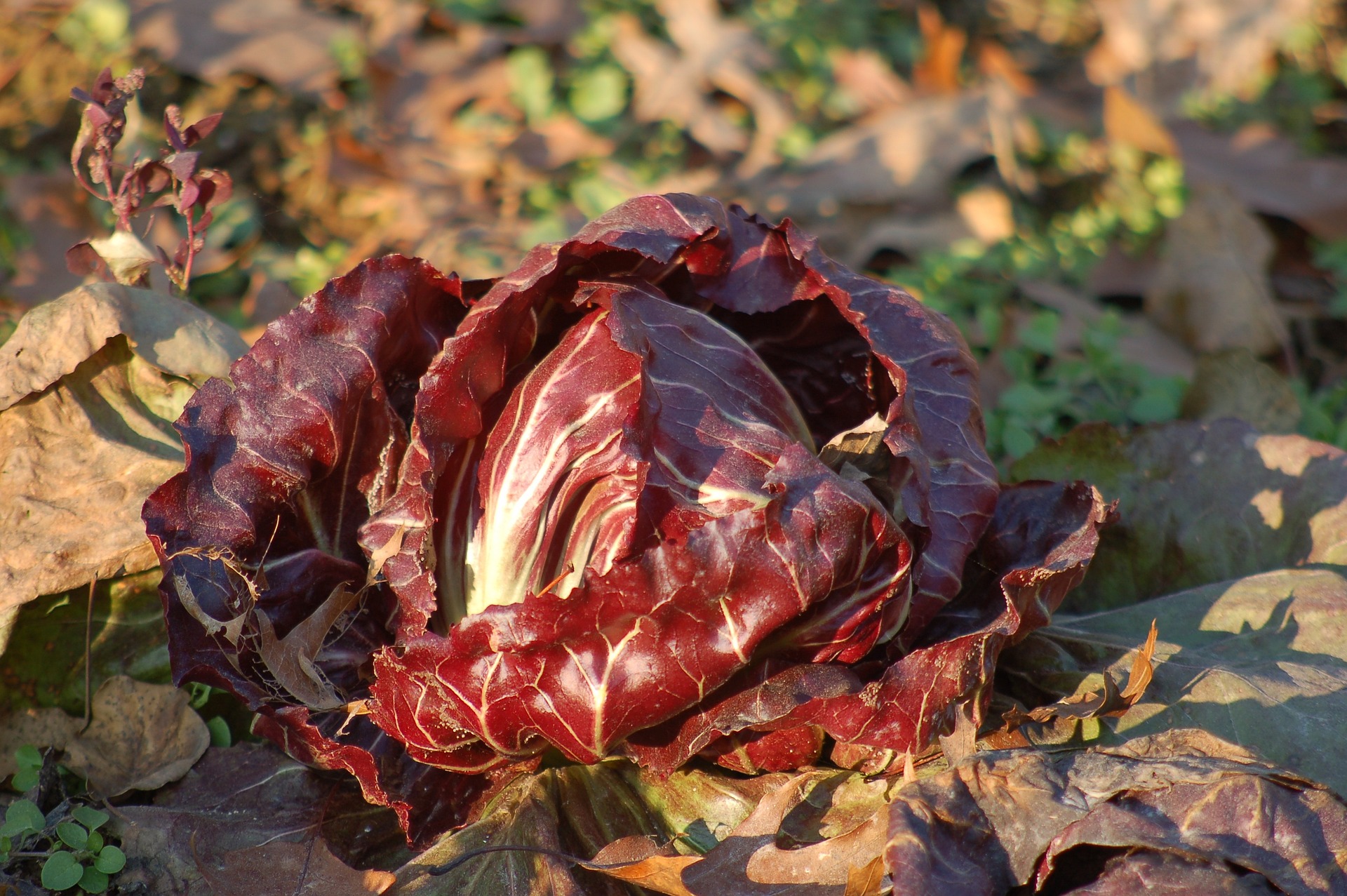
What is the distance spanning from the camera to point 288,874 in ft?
7.75

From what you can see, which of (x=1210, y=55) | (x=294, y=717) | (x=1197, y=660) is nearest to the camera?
(x=294, y=717)

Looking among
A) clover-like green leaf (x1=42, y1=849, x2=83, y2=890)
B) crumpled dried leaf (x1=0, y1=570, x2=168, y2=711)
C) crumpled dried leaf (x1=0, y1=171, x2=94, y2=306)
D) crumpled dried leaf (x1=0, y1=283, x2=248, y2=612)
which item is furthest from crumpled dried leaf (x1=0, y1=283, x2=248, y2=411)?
crumpled dried leaf (x1=0, y1=171, x2=94, y2=306)

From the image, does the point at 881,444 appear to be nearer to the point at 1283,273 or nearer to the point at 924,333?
the point at 924,333

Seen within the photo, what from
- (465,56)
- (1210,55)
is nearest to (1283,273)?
(1210,55)

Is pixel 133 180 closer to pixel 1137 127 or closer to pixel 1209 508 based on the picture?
pixel 1209 508

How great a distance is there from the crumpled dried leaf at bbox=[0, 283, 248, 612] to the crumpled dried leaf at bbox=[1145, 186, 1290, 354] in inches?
143

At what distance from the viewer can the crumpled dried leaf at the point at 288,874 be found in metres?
2.32

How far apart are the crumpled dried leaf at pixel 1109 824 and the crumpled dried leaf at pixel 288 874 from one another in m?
1.08

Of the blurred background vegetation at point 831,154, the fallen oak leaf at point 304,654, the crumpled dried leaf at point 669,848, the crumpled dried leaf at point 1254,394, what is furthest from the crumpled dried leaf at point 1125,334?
the fallen oak leaf at point 304,654

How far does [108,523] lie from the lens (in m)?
2.77

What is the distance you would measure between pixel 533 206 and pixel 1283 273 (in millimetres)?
3375

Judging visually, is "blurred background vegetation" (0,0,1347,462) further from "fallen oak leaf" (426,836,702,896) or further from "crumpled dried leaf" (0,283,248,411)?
"fallen oak leaf" (426,836,702,896)

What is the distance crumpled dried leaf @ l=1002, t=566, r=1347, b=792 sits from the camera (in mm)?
2451

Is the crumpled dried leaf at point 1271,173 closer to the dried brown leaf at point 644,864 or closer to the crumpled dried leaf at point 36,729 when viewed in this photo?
the dried brown leaf at point 644,864
